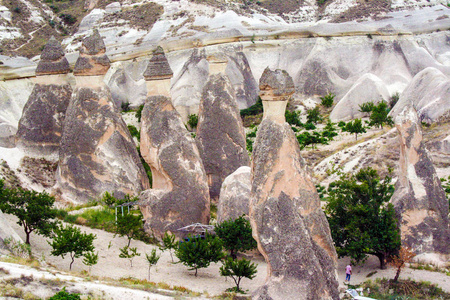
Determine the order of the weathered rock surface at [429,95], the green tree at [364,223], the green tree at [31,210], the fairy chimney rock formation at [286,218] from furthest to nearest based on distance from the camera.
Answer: the weathered rock surface at [429,95] < the green tree at [364,223] < the green tree at [31,210] < the fairy chimney rock formation at [286,218]

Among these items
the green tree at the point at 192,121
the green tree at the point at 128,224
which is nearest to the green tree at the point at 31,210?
the green tree at the point at 128,224

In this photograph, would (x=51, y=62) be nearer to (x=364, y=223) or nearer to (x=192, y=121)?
(x=364, y=223)

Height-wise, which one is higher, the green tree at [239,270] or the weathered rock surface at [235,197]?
the green tree at [239,270]

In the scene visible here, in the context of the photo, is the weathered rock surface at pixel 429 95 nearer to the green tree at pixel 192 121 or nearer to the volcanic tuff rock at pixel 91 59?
the green tree at pixel 192 121

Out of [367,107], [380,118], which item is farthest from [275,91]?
[367,107]

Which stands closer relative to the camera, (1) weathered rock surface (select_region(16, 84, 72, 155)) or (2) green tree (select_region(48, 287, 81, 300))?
(2) green tree (select_region(48, 287, 81, 300))

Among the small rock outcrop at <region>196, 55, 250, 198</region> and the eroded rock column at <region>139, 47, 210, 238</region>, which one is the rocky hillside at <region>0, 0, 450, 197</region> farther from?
the eroded rock column at <region>139, 47, 210, 238</region>

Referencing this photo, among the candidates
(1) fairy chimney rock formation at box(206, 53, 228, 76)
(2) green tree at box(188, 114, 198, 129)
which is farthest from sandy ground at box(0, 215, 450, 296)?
(2) green tree at box(188, 114, 198, 129)
